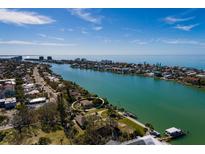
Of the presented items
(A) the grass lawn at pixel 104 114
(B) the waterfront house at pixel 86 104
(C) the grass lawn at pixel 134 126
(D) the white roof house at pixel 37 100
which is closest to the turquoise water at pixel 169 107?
(C) the grass lawn at pixel 134 126

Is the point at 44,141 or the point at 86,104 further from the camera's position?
the point at 86,104

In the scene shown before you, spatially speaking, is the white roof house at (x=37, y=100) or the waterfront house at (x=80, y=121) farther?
the white roof house at (x=37, y=100)

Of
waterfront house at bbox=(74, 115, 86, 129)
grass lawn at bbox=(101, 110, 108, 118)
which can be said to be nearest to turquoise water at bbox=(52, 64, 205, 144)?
grass lawn at bbox=(101, 110, 108, 118)

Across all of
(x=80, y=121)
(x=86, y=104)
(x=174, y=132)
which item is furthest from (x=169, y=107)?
(x=80, y=121)

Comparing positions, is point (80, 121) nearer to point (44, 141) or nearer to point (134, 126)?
point (44, 141)

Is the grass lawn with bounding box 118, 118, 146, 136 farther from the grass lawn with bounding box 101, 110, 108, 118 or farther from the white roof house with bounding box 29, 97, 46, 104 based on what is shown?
the white roof house with bounding box 29, 97, 46, 104

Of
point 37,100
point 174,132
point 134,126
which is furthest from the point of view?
point 37,100

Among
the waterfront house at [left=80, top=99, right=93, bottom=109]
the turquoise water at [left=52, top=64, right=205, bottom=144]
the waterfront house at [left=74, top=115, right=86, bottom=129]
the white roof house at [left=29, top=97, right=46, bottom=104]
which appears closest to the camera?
the waterfront house at [left=74, top=115, right=86, bottom=129]

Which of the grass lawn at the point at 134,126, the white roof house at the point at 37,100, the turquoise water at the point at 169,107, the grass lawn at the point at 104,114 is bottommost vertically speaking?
the turquoise water at the point at 169,107

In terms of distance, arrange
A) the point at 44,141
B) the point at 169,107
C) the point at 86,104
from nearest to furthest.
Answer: the point at 44,141 < the point at 86,104 < the point at 169,107

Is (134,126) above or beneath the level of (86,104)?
beneath

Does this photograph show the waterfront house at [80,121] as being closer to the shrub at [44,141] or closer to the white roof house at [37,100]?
the shrub at [44,141]
